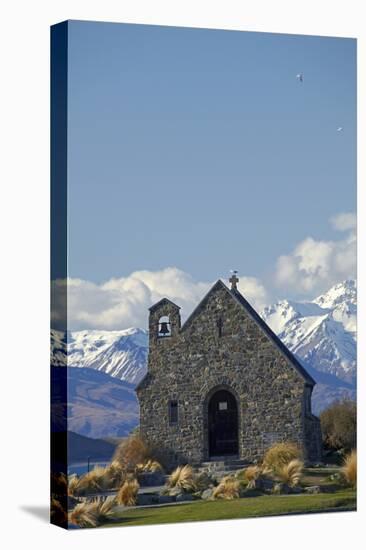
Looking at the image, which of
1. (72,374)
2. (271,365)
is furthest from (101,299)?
(271,365)

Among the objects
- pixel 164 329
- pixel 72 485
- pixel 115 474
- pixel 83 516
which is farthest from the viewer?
pixel 164 329

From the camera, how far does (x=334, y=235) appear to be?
31.3 m

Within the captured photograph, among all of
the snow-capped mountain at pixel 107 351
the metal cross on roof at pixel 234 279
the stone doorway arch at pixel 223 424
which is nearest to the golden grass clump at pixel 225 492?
the stone doorway arch at pixel 223 424

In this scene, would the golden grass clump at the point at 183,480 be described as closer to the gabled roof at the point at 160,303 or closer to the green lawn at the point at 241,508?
the green lawn at the point at 241,508

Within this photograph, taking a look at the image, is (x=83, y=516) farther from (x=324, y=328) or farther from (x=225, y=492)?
(x=324, y=328)

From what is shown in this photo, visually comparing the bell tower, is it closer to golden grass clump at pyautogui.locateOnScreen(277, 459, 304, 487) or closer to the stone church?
the stone church

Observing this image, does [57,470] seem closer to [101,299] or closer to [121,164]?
[101,299]

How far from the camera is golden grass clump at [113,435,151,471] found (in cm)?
2961

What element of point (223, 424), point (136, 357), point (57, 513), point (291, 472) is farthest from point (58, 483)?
point (291, 472)

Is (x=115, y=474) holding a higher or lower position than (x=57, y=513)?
higher

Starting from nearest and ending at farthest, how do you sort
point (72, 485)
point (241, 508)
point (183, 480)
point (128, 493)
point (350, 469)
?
point (72, 485)
point (128, 493)
point (241, 508)
point (183, 480)
point (350, 469)

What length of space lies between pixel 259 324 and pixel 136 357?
226 centimetres

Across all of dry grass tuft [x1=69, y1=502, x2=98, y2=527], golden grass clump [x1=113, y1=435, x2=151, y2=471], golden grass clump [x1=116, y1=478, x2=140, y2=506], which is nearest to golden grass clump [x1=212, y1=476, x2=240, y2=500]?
golden grass clump [x1=113, y1=435, x2=151, y2=471]

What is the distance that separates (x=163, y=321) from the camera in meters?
30.6
